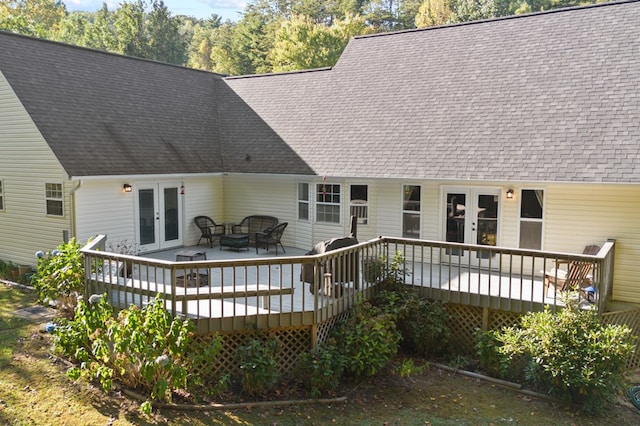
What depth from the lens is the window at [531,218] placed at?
11.5 meters

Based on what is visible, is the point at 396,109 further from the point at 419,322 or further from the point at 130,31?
→ the point at 130,31

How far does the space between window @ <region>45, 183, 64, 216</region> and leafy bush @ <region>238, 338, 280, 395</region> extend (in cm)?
722

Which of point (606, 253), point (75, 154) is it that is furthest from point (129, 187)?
point (606, 253)

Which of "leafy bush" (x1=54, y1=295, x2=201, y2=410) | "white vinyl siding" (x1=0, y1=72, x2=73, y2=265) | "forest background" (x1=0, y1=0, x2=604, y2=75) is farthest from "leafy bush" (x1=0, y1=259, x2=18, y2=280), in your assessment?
"forest background" (x1=0, y1=0, x2=604, y2=75)

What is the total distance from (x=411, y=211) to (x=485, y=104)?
123 inches

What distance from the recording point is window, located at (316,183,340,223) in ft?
46.8

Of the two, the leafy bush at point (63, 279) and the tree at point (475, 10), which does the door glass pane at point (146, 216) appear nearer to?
the leafy bush at point (63, 279)

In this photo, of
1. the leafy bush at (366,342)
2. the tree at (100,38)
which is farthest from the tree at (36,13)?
the leafy bush at (366,342)

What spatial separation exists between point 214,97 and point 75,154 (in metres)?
6.93

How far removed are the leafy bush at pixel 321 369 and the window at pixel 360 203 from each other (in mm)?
5840

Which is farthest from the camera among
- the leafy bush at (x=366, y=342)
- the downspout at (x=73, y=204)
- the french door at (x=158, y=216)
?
the french door at (x=158, y=216)

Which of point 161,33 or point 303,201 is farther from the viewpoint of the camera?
point 161,33

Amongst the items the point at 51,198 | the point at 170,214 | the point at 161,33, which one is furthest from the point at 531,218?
the point at 161,33

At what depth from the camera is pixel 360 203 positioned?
1378cm
